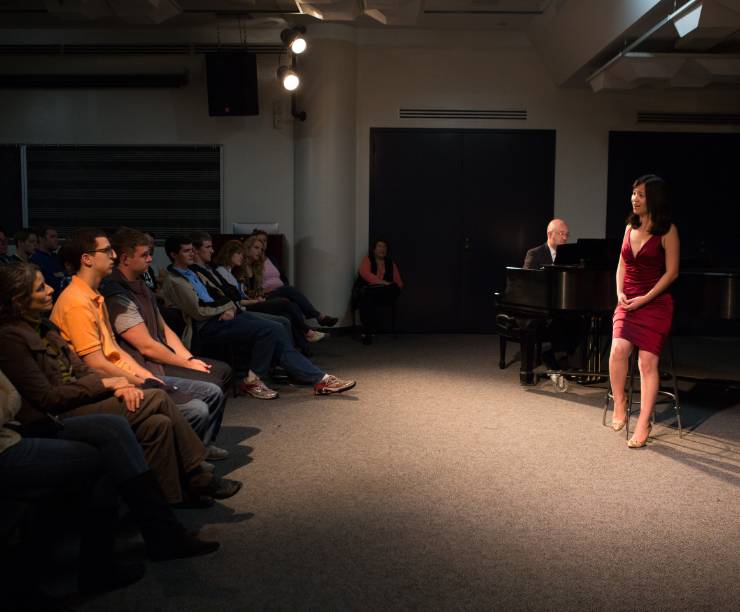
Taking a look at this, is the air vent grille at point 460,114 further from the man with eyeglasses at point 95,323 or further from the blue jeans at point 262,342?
the man with eyeglasses at point 95,323

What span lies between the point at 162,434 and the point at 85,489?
0.51m

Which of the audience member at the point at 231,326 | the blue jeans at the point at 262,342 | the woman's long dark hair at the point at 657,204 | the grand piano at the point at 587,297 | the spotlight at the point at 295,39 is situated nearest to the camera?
the woman's long dark hair at the point at 657,204

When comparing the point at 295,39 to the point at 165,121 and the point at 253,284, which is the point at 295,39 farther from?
the point at 253,284

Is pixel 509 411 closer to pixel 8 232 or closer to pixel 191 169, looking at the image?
pixel 191 169

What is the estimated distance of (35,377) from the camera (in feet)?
8.54

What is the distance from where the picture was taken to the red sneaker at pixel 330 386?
5.81m

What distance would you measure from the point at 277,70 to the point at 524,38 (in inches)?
114

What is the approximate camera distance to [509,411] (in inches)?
212

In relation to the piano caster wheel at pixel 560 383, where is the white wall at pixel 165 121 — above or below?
above

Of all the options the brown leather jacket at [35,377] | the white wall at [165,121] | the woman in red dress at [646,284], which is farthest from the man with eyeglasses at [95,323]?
the white wall at [165,121]

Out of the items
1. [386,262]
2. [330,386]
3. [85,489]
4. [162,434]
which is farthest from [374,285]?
[85,489]

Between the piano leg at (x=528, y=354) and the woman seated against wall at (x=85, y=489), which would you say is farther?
the piano leg at (x=528, y=354)

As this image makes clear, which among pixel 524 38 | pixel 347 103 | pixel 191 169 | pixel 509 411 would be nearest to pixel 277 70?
pixel 347 103

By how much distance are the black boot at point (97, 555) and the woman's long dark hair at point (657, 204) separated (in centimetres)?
317
